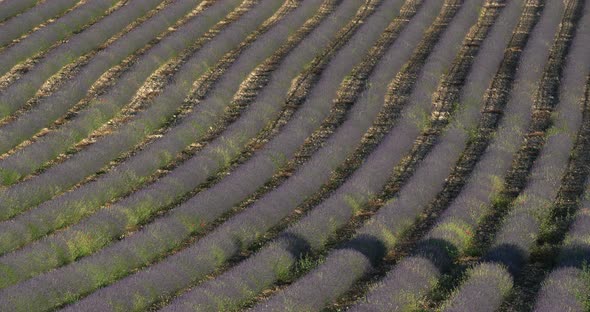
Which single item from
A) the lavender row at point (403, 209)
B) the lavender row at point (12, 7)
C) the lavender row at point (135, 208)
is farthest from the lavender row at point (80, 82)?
the lavender row at point (403, 209)

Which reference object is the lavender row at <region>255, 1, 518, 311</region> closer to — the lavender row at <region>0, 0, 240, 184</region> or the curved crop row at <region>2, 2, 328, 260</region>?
the curved crop row at <region>2, 2, 328, 260</region>

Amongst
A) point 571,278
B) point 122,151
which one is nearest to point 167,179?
point 122,151

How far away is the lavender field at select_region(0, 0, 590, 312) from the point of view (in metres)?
11.1

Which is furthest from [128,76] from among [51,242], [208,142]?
[51,242]

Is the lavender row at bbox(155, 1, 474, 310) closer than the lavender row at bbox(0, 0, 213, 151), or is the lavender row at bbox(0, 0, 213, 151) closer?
the lavender row at bbox(155, 1, 474, 310)

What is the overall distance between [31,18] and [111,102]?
4366 millimetres

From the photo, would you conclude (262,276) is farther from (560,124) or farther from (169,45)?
(169,45)

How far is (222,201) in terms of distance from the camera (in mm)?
13211

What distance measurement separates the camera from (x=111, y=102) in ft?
54.1

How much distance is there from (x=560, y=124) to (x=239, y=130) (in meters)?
4.27

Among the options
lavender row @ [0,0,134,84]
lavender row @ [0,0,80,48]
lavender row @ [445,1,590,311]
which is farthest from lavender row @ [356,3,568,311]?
lavender row @ [0,0,80,48]

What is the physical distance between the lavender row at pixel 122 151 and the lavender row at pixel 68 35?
184 centimetres

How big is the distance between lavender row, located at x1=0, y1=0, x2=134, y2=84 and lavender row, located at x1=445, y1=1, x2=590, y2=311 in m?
7.15

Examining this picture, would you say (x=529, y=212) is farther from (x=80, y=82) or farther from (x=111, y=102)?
(x=80, y=82)
